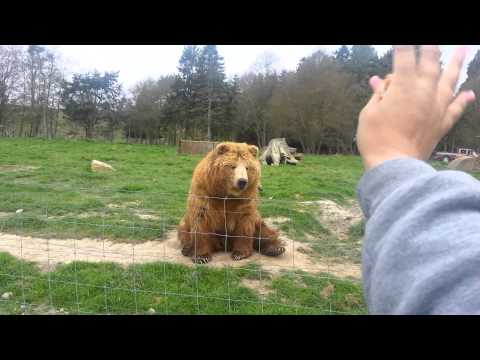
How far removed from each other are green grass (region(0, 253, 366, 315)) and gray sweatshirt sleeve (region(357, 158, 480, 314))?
2756mm

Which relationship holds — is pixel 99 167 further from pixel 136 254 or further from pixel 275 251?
pixel 275 251

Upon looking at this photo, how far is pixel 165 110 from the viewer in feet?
94.6

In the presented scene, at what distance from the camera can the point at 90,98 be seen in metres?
31.0

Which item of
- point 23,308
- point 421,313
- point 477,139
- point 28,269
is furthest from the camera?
point 477,139

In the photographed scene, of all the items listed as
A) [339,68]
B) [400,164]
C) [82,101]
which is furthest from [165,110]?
[400,164]

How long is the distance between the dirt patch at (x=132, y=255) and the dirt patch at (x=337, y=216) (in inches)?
49.1

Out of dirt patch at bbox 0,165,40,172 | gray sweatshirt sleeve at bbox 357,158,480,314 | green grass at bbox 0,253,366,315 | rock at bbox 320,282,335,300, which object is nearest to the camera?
gray sweatshirt sleeve at bbox 357,158,480,314

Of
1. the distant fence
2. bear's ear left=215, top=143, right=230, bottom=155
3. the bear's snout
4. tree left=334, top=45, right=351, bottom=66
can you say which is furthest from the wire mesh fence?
tree left=334, top=45, right=351, bottom=66

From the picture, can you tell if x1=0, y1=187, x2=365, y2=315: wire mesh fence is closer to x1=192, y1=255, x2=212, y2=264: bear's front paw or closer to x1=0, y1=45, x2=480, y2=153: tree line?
x1=192, y1=255, x2=212, y2=264: bear's front paw

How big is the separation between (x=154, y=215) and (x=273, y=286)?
338 centimetres

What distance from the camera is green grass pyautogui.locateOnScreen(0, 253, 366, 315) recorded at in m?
3.32

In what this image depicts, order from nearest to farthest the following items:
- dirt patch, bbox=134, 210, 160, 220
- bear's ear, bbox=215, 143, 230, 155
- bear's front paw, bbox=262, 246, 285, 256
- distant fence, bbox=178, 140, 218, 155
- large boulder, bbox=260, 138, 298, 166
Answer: bear's ear, bbox=215, 143, 230, 155
bear's front paw, bbox=262, 246, 285, 256
dirt patch, bbox=134, 210, 160, 220
large boulder, bbox=260, 138, 298, 166
distant fence, bbox=178, 140, 218, 155

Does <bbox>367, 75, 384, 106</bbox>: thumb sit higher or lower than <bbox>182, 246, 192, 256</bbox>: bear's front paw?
higher

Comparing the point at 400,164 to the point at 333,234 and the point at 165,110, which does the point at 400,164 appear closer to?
the point at 333,234
